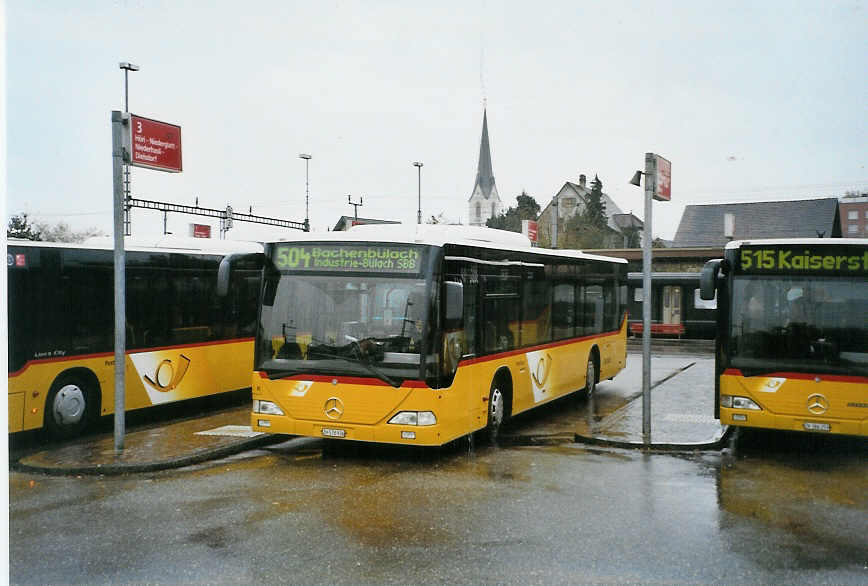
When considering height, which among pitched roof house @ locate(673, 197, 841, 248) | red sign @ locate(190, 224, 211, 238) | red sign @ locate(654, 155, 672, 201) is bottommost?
red sign @ locate(654, 155, 672, 201)

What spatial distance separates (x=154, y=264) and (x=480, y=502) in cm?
733

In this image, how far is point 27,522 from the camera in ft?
24.8

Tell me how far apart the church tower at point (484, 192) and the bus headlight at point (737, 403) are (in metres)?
74.7

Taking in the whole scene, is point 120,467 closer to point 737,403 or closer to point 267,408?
point 267,408

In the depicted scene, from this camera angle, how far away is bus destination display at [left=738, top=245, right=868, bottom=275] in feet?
34.5

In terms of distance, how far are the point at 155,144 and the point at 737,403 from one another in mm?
7744

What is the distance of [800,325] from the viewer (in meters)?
10.7

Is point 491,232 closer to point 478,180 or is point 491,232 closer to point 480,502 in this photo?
point 480,502

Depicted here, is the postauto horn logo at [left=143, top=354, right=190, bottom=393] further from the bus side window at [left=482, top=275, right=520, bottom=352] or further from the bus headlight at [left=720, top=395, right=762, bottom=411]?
the bus headlight at [left=720, top=395, right=762, bottom=411]

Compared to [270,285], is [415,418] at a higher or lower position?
lower

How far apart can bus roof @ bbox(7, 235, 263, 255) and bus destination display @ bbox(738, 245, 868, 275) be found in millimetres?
8312

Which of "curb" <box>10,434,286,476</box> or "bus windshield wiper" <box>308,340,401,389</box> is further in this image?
"bus windshield wiper" <box>308,340,401,389</box>

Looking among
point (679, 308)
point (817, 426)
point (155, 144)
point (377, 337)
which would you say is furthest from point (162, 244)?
point (679, 308)

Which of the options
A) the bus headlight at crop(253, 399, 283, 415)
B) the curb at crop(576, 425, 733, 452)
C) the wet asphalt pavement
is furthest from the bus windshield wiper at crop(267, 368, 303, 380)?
the curb at crop(576, 425, 733, 452)
